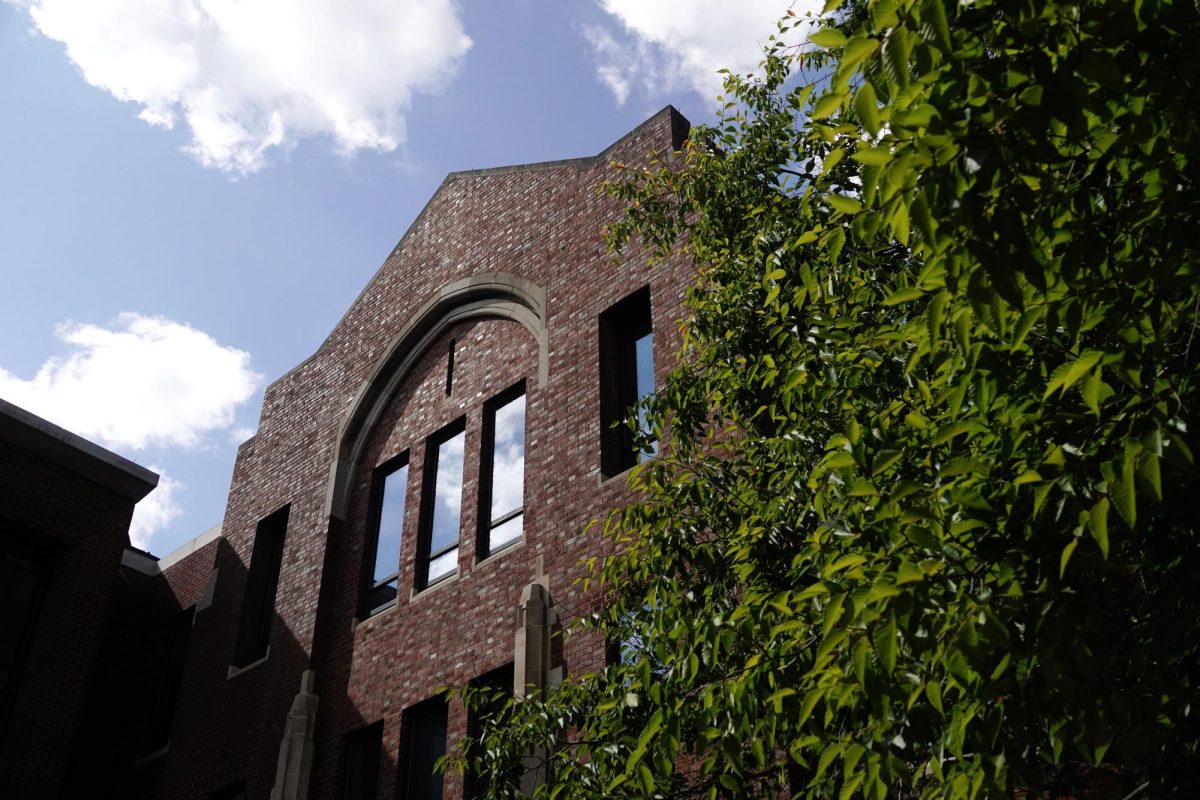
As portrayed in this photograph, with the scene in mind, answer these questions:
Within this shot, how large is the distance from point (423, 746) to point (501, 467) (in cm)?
359

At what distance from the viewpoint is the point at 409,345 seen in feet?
56.4

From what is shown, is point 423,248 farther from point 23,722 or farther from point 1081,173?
point 1081,173

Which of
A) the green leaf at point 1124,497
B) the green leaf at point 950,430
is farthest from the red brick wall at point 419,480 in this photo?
the green leaf at point 1124,497

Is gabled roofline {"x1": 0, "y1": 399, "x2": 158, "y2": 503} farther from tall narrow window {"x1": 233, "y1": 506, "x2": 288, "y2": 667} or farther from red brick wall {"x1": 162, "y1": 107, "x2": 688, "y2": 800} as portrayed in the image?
tall narrow window {"x1": 233, "y1": 506, "x2": 288, "y2": 667}

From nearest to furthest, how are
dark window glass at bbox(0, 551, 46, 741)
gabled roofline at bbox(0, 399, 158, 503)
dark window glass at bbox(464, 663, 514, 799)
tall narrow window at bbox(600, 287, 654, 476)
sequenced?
1. dark window glass at bbox(464, 663, 514, 799)
2. tall narrow window at bbox(600, 287, 654, 476)
3. dark window glass at bbox(0, 551, 46, 741)
4. gabled roofline at bbox(0, 399, 158, 503)

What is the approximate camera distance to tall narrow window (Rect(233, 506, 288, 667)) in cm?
1700

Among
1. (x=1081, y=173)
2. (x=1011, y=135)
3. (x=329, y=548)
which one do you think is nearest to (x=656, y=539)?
(x=1081, y=173)

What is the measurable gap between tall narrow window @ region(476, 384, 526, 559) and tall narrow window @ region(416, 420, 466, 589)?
1.68ft

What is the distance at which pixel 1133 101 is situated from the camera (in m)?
4.06

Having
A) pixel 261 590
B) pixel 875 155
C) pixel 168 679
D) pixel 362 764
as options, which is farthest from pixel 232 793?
pixel 875 155

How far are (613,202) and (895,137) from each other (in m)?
11.2

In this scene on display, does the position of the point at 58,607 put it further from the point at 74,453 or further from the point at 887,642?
the point at 887,642

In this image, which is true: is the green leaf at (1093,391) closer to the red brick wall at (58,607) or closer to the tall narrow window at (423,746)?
the tall narrow window at (423,746)

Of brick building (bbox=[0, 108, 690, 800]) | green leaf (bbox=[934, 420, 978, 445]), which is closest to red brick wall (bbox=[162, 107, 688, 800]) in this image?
brick building (bbox=[0, 108, 690, 800])
